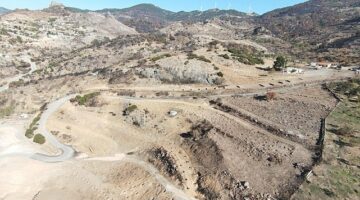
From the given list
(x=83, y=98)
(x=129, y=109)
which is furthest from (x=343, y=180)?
(x=83, y=98)

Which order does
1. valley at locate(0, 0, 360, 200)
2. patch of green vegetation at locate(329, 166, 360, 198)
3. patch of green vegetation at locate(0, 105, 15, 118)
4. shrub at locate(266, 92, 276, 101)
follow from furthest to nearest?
patch of green vegetation at locate(0, 105, 15, 118), shrub at locate(266, 92, 276, 101), valley at locate(0, 0, 360, 200), patch of green vegetation at locate(329, 166, 360, 198)

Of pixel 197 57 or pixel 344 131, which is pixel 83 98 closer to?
pixel 197 57

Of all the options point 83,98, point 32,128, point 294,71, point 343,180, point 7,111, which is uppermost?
point 294,71

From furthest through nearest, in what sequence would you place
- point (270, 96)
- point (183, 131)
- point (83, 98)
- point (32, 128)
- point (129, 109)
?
1. point (83, 98)
2. point (129, 109)
3. point (270, 96)
4. point (32, 128)
5. point (183, 131)

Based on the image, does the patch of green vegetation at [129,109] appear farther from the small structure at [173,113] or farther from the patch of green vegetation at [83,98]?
the patch of green vegetation at [83,98]

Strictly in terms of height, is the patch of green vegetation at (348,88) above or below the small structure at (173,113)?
above

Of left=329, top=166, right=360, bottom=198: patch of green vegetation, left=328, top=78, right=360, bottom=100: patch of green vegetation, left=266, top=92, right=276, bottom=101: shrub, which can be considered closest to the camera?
left=329, top=166, right=360, bottom=198: patch of green vegetation

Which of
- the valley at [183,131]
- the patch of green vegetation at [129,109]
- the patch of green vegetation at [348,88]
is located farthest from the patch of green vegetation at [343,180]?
the patch of green vegetation at [129,109]

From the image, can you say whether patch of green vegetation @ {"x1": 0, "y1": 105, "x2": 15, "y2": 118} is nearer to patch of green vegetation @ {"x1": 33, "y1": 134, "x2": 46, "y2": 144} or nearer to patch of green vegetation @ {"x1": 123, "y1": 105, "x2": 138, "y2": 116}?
patch of green vegetation @ {"x1": 33, "y1": 134, "x2": 46, "y2": 144}

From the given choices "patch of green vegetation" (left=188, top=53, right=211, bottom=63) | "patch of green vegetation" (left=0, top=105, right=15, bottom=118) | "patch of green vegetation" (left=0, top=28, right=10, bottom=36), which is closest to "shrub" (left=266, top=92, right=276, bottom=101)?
"patch of green vegetation" (left=188, top=53, right=211, bottom=63)

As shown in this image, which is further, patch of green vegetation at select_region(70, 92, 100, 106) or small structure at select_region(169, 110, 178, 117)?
patch of green vegetation at select_region(70, 92, 100, 106)

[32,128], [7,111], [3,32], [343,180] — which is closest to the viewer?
[343,180]
